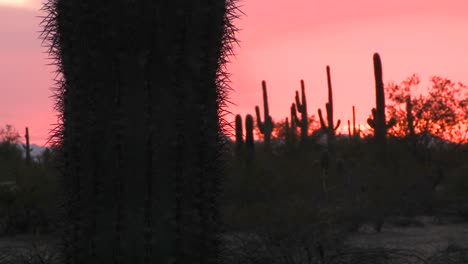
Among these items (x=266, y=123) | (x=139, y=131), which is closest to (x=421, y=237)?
(x=139, y=131)

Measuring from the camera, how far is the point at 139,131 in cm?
452

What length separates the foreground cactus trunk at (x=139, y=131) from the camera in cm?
452

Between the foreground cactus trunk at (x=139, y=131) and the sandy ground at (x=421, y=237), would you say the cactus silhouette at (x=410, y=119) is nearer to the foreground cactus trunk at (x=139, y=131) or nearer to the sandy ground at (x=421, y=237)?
the sandy ground at (x=421, y=237)

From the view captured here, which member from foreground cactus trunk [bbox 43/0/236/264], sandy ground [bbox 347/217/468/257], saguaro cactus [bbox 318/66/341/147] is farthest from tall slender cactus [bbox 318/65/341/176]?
foreground cactus trunk [bbox 43/0/236/264]

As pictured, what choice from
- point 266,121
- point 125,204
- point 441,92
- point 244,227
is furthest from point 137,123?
point 441,92

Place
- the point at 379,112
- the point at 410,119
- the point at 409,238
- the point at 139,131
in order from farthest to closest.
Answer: the point at 410,119
the point at 379,112
the point at 409,238
the point at 139,131

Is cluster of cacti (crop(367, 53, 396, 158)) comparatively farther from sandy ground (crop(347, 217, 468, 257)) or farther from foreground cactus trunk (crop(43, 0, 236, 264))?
foreground cactus trunk (crop(43, 0, 236, 264))

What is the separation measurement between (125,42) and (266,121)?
102ft

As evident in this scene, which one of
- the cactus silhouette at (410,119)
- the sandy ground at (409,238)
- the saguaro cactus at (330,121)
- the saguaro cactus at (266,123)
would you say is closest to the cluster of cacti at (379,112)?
the cactus silhouette at (410,119)

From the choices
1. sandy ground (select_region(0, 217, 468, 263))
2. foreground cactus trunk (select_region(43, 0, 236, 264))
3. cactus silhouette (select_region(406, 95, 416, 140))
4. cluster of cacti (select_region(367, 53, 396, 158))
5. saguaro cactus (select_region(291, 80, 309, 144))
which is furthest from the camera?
saguaro cactus (select_region(291, 80, 309, 144))

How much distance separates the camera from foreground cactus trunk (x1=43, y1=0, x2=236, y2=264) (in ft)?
14.8

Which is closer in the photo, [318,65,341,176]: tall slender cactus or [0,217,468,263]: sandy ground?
[0,217,468,263]: sandy ground

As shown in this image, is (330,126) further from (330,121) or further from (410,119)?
(410,119)

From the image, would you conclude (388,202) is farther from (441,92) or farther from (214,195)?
(441,92)
